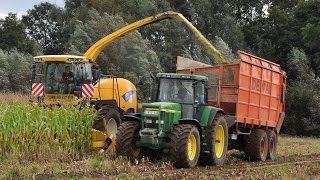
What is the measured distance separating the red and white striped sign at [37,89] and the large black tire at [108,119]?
1.98 metres

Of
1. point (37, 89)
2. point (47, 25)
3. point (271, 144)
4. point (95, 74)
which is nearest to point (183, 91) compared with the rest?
point (95, 74)

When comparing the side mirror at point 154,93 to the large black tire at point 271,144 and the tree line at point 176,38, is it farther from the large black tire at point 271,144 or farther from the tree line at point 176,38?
the tree line at point 176,38

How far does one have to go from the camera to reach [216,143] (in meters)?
14.7

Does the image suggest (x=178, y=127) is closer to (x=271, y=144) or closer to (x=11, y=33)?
(x=271, y=144)

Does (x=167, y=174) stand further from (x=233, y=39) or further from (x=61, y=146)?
(x=233, y=39)

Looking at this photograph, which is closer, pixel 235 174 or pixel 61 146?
pixel 235 174

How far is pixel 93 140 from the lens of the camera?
1469 cm

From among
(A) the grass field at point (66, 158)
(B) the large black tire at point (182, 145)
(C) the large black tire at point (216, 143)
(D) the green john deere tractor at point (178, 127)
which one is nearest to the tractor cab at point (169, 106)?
(D) the green john deere tractor at point (178, 127)

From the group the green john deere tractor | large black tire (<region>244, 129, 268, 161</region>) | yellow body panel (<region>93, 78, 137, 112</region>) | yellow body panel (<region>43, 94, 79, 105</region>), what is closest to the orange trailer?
large black tire (<region>244, 129, 268, 161</region>)

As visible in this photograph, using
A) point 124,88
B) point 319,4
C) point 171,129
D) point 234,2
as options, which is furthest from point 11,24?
point 171,129

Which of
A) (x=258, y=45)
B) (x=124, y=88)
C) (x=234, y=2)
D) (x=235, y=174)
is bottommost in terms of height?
(x=235, y=174)

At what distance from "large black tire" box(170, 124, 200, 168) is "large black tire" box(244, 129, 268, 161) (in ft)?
12.9

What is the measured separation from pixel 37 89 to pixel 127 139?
15.0 ft

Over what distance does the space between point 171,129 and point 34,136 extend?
3198 millimetres
